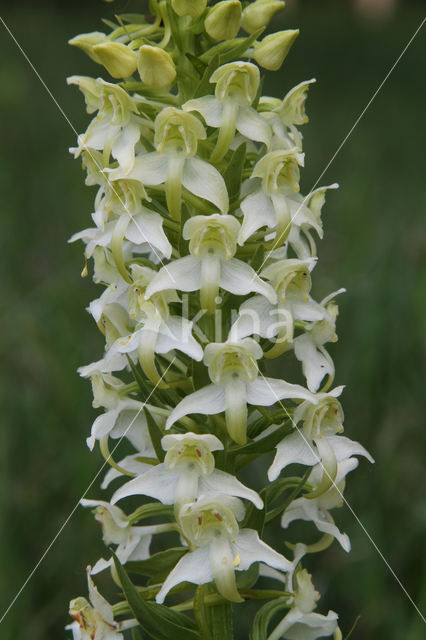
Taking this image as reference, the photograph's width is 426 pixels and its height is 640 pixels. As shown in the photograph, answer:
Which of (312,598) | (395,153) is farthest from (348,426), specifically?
(395,153)

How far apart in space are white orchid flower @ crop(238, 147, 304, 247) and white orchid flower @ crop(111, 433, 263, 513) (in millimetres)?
454

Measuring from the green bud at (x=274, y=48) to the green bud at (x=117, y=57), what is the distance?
30 cm

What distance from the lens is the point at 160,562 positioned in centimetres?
175

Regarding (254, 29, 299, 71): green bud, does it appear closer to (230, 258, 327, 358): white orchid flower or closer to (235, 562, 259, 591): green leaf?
(230, 258, 327, 358): white orchid flower

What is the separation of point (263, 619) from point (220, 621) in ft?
→ 0.40

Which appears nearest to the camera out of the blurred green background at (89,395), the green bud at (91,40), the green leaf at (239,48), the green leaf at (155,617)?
the green leaf at (155,617)

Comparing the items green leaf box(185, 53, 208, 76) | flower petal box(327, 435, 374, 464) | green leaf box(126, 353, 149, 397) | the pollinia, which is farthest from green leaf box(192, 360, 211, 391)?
green leaf box(185, 53, 208, 76)

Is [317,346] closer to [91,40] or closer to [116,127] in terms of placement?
[116,127]

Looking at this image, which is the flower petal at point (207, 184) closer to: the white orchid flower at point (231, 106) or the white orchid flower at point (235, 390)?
the white orchid flower at point (231, 106)

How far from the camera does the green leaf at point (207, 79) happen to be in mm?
1681

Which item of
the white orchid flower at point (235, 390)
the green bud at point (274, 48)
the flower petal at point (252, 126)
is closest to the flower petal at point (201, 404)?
the white orchid flower at point (235, 390)

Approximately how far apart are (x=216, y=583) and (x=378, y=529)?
4.45 ft

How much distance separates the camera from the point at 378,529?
8.97 ft

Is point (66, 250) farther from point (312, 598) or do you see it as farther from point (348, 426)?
point (312, 598)
